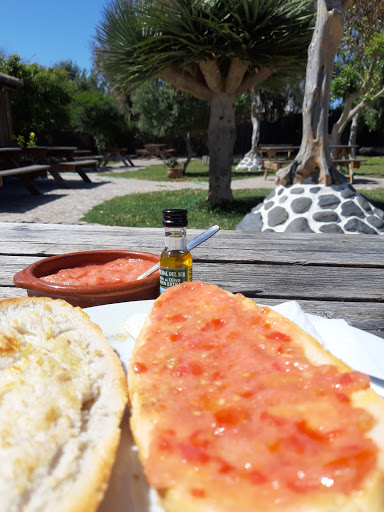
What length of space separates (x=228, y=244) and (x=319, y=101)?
5030 millimetres

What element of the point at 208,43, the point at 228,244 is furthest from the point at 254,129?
the point at 228,244

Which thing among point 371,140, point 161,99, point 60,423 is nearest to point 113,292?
point 60,423

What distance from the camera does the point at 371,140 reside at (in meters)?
35.0

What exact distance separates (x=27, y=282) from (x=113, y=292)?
Answer: 29 centimetres

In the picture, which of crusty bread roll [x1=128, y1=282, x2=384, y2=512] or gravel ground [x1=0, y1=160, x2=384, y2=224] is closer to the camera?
crusty bread roll [x1=128, y1=282, x2=384, y2=512]

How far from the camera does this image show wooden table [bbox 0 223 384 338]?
61.6 inches

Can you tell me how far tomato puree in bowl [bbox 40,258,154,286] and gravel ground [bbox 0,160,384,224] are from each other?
7145mm

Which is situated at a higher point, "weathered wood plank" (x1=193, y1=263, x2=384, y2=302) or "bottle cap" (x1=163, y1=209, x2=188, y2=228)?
"bottle cap" (x1=163, y1=209, x2=188, y2=228)

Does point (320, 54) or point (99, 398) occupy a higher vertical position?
point (320, 54)

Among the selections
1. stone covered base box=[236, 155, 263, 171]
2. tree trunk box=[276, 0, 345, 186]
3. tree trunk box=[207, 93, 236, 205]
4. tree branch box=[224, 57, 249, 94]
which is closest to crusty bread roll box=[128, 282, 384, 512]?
tree trunk box=[276, 0, 345, 186]

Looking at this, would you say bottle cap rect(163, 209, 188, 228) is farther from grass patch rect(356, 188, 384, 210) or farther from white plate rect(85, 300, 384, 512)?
grass patch rect(356, 188, 384, 210)

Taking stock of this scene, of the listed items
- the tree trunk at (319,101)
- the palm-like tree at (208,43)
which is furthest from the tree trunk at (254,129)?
the tree trunk at (319,101)

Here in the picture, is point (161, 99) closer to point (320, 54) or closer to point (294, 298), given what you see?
point (320, 54)

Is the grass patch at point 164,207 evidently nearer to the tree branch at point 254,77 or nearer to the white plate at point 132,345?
the tree branch at point 254,77
